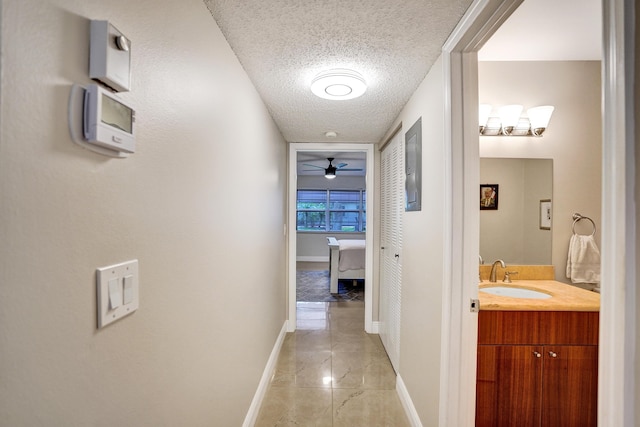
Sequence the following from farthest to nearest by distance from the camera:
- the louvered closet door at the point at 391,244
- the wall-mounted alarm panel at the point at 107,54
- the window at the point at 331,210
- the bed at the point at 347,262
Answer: the window at the point at 331,210 < the bed at the point at 347,262 < the louvered closet door at the point at 391,244 < the wall-mounted alarm panel at the point at 107,54

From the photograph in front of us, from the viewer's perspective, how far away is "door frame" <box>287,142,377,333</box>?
3445 mm

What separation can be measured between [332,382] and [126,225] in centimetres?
224

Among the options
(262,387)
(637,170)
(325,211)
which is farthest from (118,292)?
(325,211)

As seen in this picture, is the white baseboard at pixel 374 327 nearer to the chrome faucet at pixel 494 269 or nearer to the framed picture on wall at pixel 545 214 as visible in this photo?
the chrome faucet at pixel 494 269

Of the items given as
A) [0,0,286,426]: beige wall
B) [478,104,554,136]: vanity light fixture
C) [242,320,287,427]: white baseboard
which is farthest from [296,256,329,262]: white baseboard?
[0,0,286,426]: beige wall

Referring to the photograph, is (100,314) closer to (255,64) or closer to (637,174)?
(637,174)

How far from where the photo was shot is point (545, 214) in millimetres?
2111

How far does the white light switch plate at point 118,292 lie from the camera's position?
→ 0.64m

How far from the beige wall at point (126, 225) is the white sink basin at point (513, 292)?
162 cm

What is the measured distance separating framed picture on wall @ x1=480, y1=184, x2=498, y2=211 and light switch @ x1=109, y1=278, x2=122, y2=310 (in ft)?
7.25

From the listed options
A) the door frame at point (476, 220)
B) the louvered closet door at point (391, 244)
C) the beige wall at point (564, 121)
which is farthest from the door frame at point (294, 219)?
the door frame at point (476, 220)

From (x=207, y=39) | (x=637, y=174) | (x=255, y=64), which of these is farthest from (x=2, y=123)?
(x=255, y=64)

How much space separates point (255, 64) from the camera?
1.68 m

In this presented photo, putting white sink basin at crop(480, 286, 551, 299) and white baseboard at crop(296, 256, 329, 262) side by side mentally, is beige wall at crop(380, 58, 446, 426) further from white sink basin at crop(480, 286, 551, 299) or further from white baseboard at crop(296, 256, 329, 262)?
white baseboard at crop(296, 256, 329, 262)
